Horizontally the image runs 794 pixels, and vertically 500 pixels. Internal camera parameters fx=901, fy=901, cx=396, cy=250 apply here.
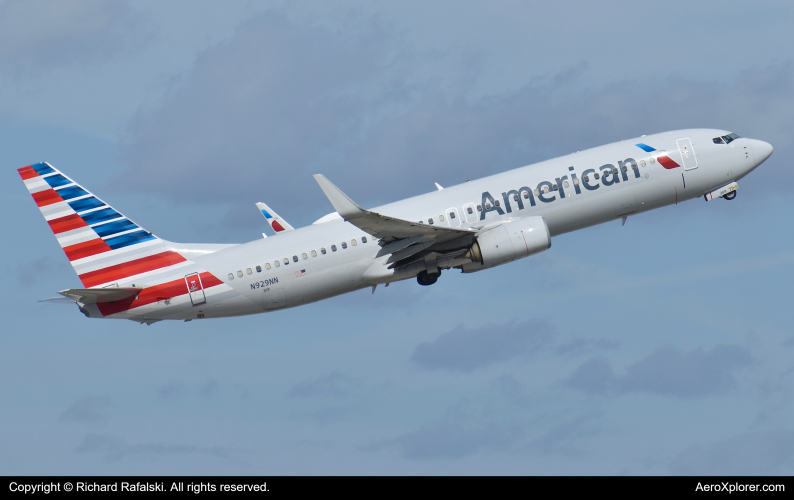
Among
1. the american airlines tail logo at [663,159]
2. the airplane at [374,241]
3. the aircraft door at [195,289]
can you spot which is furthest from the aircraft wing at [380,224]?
the american airlines tail logo at [663,159]

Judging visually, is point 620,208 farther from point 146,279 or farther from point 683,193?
point 146,279

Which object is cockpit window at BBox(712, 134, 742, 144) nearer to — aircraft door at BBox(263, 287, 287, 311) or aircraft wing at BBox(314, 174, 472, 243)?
aircraft wing at BBox(314, 174, 472, 243)

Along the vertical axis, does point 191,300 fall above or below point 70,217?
below

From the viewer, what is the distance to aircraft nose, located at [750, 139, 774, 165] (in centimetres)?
5062

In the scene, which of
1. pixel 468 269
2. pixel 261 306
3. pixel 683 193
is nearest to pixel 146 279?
pixel 261 306

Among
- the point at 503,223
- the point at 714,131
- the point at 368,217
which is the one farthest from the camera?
the point at 714,131

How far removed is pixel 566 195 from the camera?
4769cm

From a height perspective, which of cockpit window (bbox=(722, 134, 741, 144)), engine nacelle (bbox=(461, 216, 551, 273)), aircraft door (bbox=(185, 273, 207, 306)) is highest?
cockpit window (bbox=(722, 134, 741, 144))

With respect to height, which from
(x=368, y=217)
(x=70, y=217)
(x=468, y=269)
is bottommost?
(x=468, y=269)

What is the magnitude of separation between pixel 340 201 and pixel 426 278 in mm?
10144

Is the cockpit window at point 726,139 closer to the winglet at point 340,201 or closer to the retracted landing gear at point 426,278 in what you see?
the retracted landing gear at point 426,278

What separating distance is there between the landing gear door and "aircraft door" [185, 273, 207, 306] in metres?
26.9

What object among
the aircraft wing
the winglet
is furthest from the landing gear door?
the winglet

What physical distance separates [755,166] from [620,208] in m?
8.81
